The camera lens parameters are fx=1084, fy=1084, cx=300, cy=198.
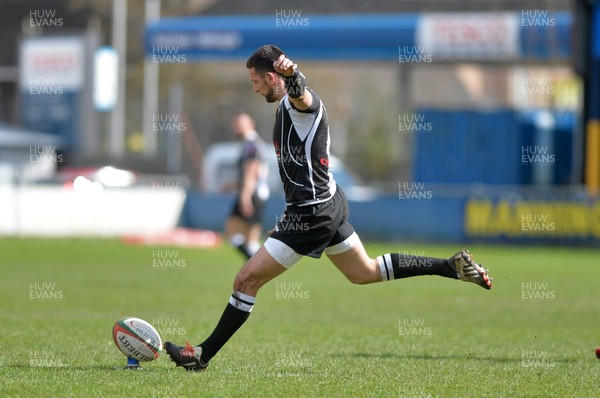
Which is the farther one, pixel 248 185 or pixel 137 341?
pixel 248 185

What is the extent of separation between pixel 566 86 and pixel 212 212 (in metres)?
19.7

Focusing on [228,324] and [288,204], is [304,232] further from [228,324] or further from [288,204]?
[228,324]

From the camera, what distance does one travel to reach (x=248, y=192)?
16344 mm

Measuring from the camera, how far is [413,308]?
525 inches

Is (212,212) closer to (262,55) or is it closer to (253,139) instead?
(253,139)

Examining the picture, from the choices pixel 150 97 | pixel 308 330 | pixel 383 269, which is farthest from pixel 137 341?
pixel 150 97

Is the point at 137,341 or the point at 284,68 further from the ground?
the point at 284,68

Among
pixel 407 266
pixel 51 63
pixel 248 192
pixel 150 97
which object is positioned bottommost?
pixel 248 192

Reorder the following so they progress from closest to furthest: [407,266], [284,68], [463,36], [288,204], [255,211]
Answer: [284,68]
[288,204]
[407,266]
[255,211]
[463,36]

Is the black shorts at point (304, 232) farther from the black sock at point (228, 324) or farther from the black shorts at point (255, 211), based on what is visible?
the black shorts at point (255, 211)

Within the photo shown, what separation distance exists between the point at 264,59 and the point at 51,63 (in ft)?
102

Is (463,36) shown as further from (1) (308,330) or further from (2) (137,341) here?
(2) (137,341)

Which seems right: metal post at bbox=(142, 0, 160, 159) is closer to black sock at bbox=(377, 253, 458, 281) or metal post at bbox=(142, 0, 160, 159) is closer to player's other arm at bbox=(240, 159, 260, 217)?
player's other arm at bbox=(240, 159, 260, 217)

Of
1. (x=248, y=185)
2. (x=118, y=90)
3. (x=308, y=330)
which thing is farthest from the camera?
(x=118, y=90)
